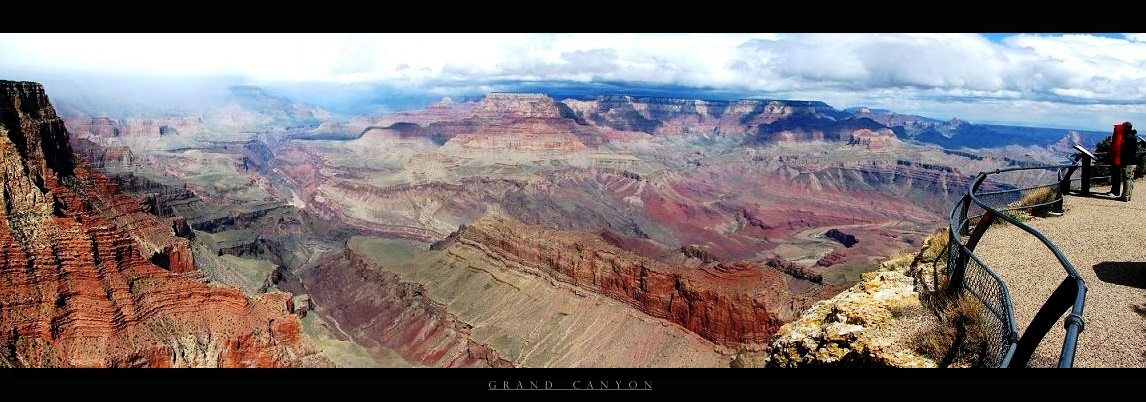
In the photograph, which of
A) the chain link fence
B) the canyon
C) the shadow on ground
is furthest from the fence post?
the canyon

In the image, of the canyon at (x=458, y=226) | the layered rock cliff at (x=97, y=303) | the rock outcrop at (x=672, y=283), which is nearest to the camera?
the layered rock cliff at (x=97, y=303)

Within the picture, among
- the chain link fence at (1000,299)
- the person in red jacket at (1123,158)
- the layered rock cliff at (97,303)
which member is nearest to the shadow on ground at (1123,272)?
the chain link fence at (1000,299)

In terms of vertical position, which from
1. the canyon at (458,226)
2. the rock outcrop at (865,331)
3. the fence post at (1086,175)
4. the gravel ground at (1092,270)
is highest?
the fence post at (1086,175)

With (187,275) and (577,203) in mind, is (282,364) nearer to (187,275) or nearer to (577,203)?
(187,275)

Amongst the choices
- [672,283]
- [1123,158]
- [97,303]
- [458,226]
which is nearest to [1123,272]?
[1123,158]

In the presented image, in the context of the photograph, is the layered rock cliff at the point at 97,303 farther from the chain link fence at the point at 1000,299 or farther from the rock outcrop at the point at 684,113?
the rock outcrop at the point at 684,113

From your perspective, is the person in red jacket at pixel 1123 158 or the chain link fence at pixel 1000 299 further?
the person in red jacket at pixel 1123 158
